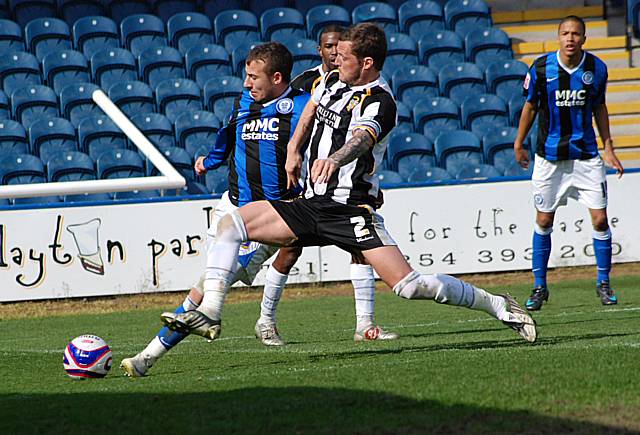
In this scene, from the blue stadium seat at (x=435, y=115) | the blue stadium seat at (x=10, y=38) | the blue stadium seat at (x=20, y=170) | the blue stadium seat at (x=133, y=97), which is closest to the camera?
the blue stadium seat at (x=20, y=170)

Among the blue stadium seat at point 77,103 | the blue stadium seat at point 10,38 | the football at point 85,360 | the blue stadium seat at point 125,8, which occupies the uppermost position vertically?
the blue stadium seat at point 125,8

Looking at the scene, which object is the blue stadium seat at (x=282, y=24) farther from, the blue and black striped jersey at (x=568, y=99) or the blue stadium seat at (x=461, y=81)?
the blue and black striped jersey at (x=568, y=99)

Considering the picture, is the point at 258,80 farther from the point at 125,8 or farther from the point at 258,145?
the point at 125,8

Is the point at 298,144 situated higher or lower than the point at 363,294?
higher

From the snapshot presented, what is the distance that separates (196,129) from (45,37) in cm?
344

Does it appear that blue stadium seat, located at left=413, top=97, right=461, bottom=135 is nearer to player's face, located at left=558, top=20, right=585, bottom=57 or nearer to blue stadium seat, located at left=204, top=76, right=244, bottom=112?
blue stadium seat, located at left=204, top=76, right=244, bottom=112

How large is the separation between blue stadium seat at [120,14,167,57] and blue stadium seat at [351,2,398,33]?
11.0 ft

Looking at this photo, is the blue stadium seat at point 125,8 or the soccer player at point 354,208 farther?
the blue stadium seat at point 125,8

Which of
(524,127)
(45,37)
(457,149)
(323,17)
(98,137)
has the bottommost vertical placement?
(457,149)

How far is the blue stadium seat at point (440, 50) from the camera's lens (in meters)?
18.4

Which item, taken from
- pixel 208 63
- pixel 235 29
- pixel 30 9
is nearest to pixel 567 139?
pixel 208 63

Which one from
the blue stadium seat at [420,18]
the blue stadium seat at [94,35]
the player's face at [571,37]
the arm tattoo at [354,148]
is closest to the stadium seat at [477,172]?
the blue stadium seat at [420,18]

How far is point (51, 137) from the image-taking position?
51.6 ft

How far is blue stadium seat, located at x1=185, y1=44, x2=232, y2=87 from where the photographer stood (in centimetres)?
1758
